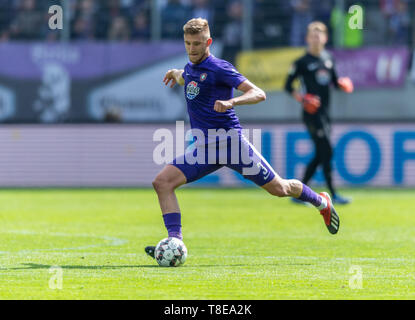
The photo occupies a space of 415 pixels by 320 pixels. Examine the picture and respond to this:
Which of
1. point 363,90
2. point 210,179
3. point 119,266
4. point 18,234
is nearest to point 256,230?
point 18,234

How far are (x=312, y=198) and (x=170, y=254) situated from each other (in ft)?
6.18

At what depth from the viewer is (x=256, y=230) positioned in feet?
35.7

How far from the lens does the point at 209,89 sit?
802 cm

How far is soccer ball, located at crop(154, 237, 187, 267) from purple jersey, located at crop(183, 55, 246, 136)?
1124 mm

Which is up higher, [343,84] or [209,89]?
[209,89]

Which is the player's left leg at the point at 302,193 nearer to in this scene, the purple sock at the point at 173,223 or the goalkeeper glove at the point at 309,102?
the purple sock at the point at 173,223

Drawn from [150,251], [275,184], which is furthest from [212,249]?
[150,251]

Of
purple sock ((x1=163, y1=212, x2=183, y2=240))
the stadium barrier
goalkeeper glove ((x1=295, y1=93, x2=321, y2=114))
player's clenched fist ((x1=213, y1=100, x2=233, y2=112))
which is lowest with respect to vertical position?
the stadium barrier

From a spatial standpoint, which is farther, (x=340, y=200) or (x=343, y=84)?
(x=340, y=200)

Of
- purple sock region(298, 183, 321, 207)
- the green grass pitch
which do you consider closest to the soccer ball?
the green grass pitch

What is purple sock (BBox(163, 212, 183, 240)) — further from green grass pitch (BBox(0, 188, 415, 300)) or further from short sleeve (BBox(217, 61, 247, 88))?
short sleeve (BBox(217, 61, 247, 88))

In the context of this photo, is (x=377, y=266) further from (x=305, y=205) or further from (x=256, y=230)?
(x=305, y=205)

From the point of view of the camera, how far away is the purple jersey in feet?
26.1

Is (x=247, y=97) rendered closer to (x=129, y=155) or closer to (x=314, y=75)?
(x=314, y=75)
